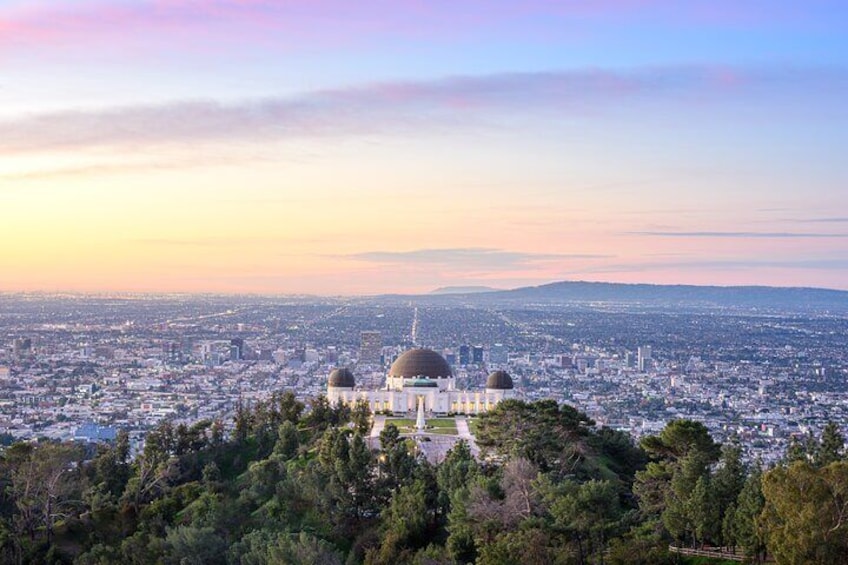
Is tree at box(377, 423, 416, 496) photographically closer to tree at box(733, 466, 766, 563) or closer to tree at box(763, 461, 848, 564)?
tree at box(733, 466, 766, 563)

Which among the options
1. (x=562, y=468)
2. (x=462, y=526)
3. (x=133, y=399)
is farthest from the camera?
(x=133, y=399)

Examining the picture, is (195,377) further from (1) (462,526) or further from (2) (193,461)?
(1) (462,526)

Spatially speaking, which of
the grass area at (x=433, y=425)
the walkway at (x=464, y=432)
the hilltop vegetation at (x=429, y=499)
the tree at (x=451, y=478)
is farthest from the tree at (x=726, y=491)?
the grass area at (x=433, y=425)

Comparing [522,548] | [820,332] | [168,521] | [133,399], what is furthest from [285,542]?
[820,332]

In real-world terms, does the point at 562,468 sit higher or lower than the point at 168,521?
higher

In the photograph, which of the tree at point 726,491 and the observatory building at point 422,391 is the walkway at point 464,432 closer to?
the observatory building at point 422,391

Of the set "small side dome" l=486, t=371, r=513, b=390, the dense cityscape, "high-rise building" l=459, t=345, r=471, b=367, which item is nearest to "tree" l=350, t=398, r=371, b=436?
"small side dome" l=486, t=371, r=513, b=390
